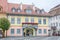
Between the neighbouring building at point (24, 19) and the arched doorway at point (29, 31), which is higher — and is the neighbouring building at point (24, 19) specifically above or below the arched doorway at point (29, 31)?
above

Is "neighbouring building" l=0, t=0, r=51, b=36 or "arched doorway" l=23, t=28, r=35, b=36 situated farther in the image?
"arched doorway" l=23, t=28, r=35, b=36

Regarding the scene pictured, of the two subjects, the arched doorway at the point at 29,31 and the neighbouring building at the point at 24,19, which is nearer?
the neighbouring building at the point at 24,19

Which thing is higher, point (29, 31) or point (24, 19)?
point (24, 19)


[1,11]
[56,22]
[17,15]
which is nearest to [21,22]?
[17,15]

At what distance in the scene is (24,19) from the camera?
51281 millimetres

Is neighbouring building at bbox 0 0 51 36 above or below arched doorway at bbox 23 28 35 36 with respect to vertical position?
above

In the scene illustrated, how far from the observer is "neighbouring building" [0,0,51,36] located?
49875 millimetres

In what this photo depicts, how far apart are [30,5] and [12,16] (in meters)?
8.30

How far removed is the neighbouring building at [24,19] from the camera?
49.9m

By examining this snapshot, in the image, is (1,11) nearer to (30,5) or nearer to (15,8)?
(15,8)

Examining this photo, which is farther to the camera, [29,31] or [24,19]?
[29,31]

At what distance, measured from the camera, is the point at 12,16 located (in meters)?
50.2

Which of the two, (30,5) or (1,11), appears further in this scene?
(30,5)

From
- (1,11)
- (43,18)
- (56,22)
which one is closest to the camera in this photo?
(1,11)
